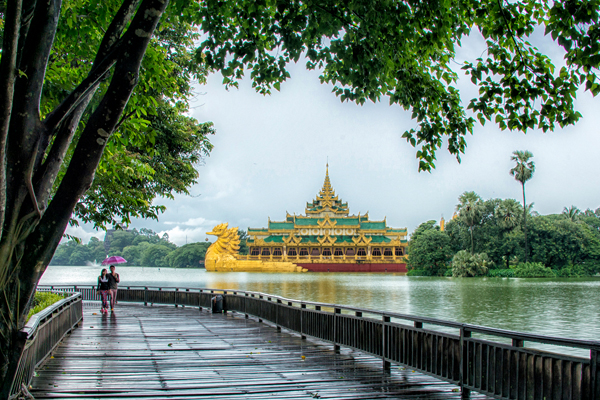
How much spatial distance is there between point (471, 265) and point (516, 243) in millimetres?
6150

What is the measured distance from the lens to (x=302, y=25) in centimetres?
623

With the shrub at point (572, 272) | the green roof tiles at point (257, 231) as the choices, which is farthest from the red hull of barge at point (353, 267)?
the shrub at point (572, 272)

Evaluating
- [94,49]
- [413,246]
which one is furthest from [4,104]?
[413,246]

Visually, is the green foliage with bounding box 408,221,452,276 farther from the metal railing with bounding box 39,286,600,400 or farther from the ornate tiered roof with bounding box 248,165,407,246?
the metal railing with bounding box 39,286,600,400

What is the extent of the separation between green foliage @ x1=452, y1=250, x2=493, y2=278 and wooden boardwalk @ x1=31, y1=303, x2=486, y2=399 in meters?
54.9

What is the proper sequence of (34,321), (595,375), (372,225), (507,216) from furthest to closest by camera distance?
(372,225) < (507,216) < (34,321) < (595,375)

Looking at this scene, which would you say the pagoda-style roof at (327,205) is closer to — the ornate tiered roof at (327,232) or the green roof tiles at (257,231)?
the ornate tiered roof at (327,232)

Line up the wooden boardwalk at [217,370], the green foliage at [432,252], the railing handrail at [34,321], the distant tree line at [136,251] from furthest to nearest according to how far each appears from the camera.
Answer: the distant tree line at [136,251], the green foliage at [432,252], the wooden boardwalk at [217,370], the railing handrail at [34,321]

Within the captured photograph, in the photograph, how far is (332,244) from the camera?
97938mm

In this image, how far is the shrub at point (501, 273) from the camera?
59.1 m

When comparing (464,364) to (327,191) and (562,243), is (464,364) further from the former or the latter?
(327,191)

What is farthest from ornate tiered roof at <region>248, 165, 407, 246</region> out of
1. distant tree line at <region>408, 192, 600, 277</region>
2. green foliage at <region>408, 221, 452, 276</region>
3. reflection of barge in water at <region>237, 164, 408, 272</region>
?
distant tree line at <region>408, 192, 600, 277</region>

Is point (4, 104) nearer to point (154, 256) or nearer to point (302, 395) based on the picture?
point (302, 395)

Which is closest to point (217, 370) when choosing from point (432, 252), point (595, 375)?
point (595, 375)
